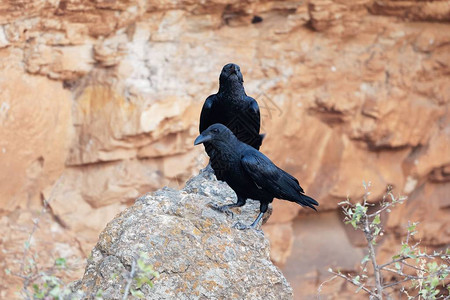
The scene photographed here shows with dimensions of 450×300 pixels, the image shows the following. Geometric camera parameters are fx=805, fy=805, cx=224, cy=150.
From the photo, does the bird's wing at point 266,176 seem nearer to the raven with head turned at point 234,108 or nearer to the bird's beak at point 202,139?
the bird's beak at point 202,139

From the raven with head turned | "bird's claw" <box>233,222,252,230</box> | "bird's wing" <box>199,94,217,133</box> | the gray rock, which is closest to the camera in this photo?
the gray rock

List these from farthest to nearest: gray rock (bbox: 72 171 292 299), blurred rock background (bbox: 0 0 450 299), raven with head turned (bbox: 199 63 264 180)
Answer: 1. blurred rock background (bbox: 0 0 450 299)
2. raven with head turned (bbox: 199 63 264 180)
3. gray rock (bbox: 72 171 292 299)

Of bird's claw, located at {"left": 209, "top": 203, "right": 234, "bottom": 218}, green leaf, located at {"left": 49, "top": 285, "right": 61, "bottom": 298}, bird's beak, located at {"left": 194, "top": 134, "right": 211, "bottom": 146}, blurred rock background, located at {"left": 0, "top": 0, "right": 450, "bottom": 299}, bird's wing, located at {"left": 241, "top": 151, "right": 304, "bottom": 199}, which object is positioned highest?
green leaf, located at {"left": 49, "top": 285, "right": 61, "bottom": 298}

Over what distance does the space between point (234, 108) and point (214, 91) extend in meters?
4.40

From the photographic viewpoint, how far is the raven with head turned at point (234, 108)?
18.9 feet

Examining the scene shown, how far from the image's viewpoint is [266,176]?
4.63 m

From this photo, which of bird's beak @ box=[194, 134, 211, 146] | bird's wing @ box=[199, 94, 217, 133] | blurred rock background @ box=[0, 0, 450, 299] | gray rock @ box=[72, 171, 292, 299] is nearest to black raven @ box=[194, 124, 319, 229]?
bird's beak @ box=[194, 134, 211, 146]

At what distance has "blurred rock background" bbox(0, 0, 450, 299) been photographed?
9.42 metres

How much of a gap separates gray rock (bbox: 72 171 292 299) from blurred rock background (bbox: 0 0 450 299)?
16.7ft

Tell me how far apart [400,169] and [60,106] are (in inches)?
203

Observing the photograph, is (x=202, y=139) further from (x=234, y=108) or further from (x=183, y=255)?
(x=234, y=108)

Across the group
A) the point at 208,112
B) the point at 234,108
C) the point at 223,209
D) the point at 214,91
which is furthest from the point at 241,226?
the point at 214,91

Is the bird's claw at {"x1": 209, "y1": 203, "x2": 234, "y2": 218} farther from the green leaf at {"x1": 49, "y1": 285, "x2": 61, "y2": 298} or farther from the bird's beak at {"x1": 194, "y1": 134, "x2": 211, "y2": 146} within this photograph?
the green leaf at {"x1": 49, "y1": 285, "x2": 61, "y2": 298}

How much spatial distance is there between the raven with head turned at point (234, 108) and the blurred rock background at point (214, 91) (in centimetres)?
371
